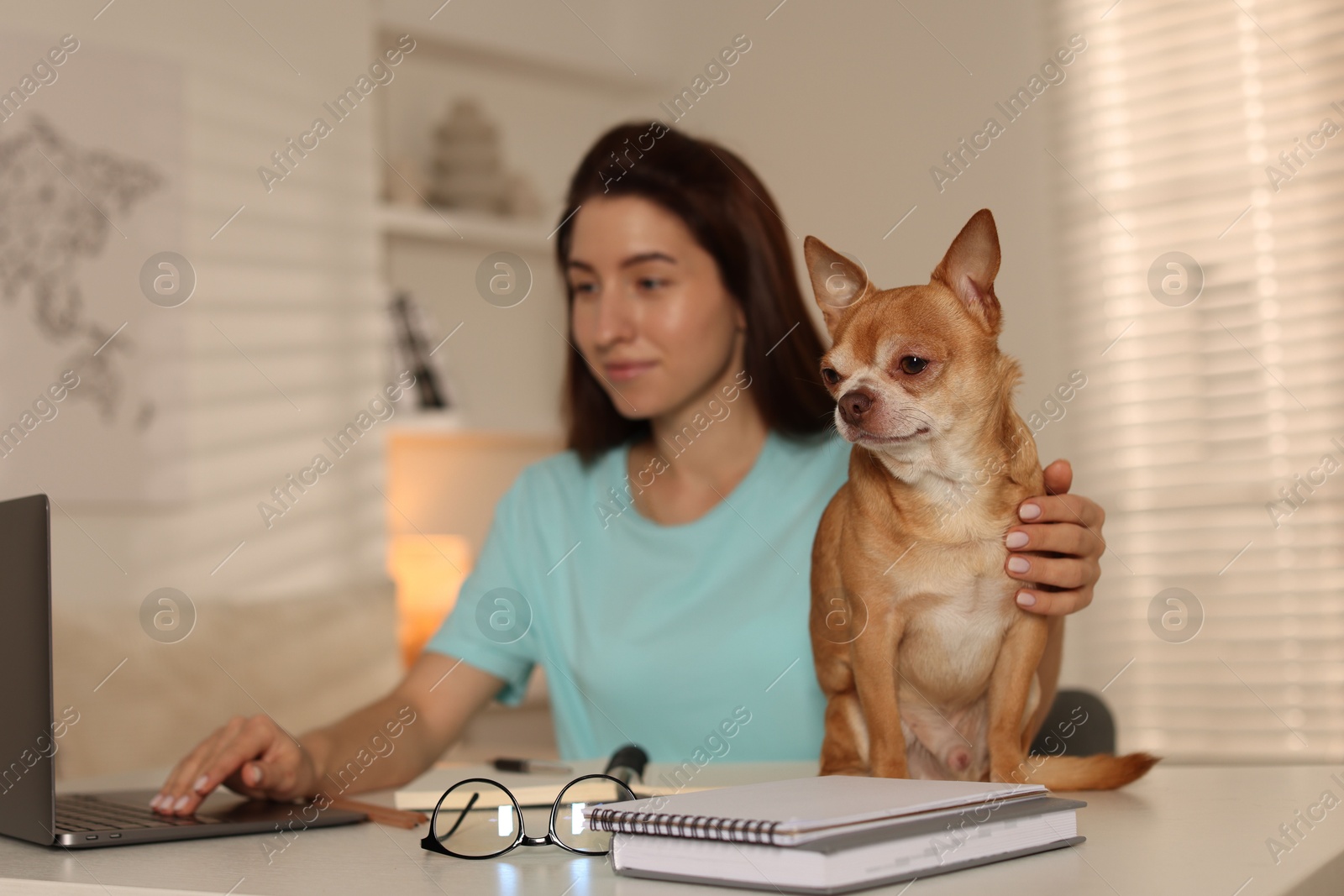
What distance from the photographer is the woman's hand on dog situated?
2.66ft

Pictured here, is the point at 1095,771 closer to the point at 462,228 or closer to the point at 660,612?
the point at 660,612

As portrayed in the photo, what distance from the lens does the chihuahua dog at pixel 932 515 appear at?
2.52ft

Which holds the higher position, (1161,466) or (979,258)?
(1161,466)

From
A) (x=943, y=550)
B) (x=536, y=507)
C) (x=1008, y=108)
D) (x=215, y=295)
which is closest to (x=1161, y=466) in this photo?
(x=1008, y=108)

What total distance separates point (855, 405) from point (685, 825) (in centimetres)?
28

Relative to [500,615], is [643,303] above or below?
above

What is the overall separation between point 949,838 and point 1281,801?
41 cm

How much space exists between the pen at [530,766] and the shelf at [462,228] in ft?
7.37

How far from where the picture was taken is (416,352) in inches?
124

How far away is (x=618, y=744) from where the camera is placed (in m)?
1.50

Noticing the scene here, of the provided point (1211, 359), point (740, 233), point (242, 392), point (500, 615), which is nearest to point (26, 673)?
point (500, 615)

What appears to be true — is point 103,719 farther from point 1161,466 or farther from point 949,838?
point 1161,466

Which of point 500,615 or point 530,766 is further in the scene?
point 500,615

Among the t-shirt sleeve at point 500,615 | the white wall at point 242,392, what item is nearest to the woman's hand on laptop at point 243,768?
the t-shirt sleeve at point 500,615
